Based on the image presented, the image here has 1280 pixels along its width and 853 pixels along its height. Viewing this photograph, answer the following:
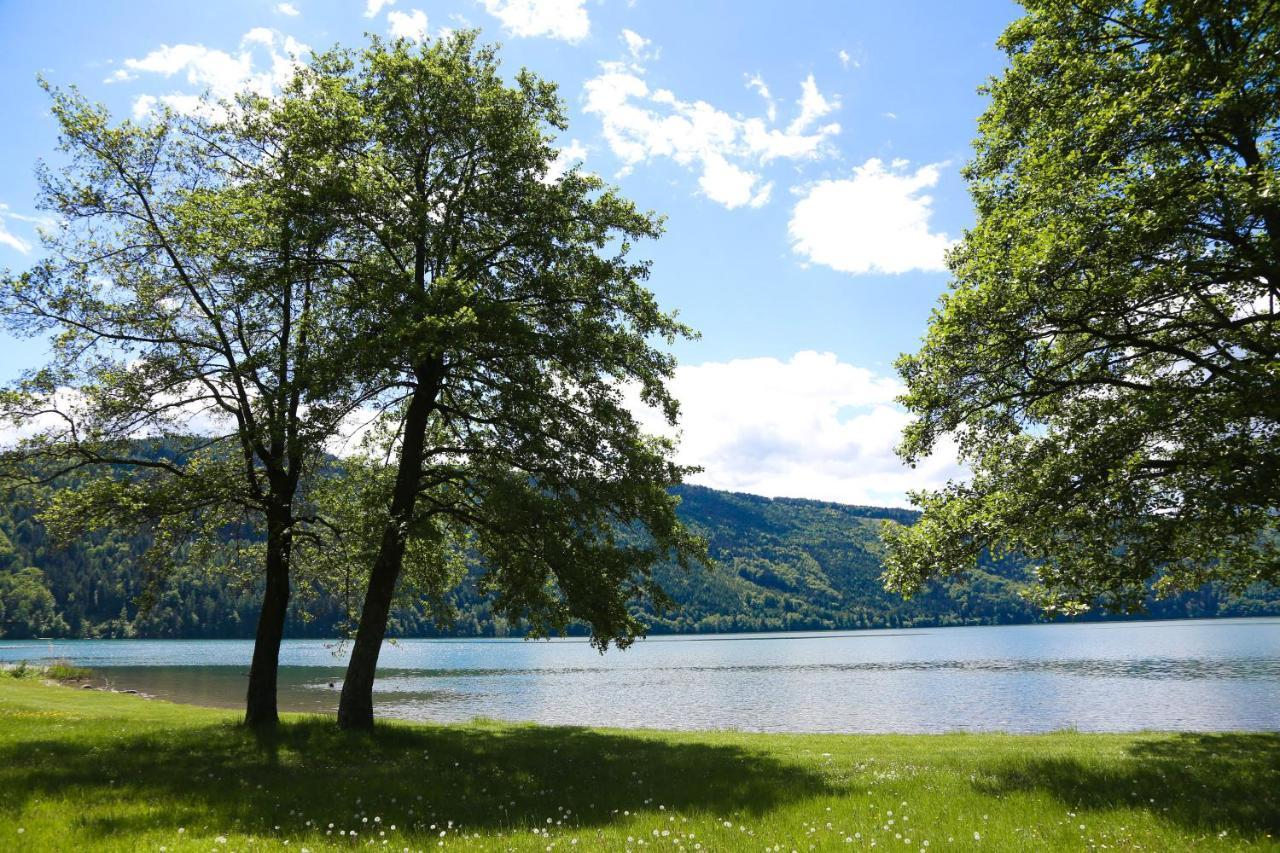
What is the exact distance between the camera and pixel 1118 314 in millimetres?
13828

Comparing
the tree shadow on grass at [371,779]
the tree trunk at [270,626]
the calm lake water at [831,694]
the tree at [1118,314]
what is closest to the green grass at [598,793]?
the tree shadow on grass at [371,779]

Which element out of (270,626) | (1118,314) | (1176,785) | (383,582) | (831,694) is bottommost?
(831,694)

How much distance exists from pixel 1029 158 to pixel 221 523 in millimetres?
22731

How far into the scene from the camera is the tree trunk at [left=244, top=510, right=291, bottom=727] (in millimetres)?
19547

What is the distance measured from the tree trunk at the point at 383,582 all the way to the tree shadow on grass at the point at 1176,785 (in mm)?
14420

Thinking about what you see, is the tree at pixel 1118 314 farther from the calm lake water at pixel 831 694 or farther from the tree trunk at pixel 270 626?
the calm lake water at pixel 831 694

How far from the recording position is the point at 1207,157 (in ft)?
46.7

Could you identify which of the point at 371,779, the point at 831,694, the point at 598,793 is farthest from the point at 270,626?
the point at 831,694

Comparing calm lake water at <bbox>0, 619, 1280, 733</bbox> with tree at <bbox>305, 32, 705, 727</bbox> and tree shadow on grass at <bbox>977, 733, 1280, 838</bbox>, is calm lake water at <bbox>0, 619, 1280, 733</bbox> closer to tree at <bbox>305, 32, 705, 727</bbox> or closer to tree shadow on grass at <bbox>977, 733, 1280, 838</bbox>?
tree at <bbox>305, 32, 705, 727</bbox>

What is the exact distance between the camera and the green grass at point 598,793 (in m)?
9.03

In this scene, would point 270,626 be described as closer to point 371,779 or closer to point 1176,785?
point 371,779

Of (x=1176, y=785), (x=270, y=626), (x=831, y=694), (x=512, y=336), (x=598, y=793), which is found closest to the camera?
(x=1176, y=785)

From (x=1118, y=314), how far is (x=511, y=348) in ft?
43.9

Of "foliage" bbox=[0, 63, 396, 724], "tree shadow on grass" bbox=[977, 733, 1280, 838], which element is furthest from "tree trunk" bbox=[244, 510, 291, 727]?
"tree shadow on grass" bbox=[977, 733, 1280, 838]
